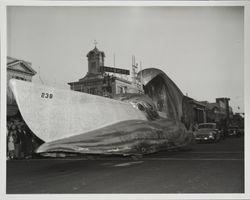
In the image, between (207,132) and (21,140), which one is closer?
(21,140)

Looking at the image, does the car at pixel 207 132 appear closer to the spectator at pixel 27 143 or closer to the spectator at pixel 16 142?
the spectator at pixel 27 143

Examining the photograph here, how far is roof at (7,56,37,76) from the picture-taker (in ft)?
15.0

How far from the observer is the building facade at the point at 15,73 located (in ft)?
14.7

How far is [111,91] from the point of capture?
5.20 m

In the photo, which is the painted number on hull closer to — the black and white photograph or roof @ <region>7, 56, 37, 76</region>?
the black and white photograph

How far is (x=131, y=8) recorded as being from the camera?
472cm

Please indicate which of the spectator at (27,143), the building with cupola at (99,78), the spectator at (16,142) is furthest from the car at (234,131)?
the spectator at (16,142)

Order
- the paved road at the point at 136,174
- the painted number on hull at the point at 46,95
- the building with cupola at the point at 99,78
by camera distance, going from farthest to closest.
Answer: the building with cupola at the point at 99,78, the painted number on hull at the point at 46,95, the paved road at the point at 136,174

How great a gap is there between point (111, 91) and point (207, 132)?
1734 mm

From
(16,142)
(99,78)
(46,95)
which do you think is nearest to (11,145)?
(16,142)

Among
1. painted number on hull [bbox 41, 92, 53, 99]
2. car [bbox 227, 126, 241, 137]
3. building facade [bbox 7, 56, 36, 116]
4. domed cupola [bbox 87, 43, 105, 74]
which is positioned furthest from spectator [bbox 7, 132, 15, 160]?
car [bbox 227, 126, 241, 137]

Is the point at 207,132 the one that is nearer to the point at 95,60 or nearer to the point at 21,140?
the point at 95,60

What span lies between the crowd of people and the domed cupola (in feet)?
4.04

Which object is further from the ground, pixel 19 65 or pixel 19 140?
pixel 19 65
